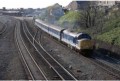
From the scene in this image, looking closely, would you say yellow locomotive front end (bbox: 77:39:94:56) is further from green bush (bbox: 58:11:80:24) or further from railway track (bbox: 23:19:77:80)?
green bush (bbox: 58:11:80:24)

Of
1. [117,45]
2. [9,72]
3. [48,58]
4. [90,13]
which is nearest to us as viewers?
[9,72]

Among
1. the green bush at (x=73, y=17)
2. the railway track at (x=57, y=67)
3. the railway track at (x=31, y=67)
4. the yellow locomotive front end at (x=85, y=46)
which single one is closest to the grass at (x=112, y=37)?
the yellow locomotive front end at (x=85, y=46)

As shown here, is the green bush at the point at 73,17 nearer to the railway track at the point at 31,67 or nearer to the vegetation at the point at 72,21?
the vegetation at the point at 72,21

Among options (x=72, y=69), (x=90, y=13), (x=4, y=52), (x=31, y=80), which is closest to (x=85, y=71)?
(x=72, y=69)

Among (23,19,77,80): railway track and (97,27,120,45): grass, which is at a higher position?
(97,27,120,45): grass

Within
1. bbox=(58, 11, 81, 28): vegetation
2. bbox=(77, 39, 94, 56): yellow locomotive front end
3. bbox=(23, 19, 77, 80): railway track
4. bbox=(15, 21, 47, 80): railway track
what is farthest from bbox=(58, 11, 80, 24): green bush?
bbox=(77, 39, 94, 56): yellow locomotive front end

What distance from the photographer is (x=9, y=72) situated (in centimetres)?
3061

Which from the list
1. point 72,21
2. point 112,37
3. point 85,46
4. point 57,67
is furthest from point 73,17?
point 57,67

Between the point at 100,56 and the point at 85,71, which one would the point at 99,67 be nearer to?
the point at 85,71

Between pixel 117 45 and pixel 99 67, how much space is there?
35.4 ft

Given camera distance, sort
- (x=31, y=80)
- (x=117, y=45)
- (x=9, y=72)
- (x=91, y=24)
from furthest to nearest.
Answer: (x=91, y=24) < (x=117, y=45) < (x=9, y=72) < (x=31, y=80)

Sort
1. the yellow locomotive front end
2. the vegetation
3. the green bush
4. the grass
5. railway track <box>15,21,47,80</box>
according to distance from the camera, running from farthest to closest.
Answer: the green bush, the vegetation, the grass, the yellow locomotive front end, railway track <box>15,21,47,80</box>

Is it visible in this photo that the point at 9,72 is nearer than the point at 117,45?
Yes

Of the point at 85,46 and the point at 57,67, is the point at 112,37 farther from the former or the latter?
the point at 57,67
